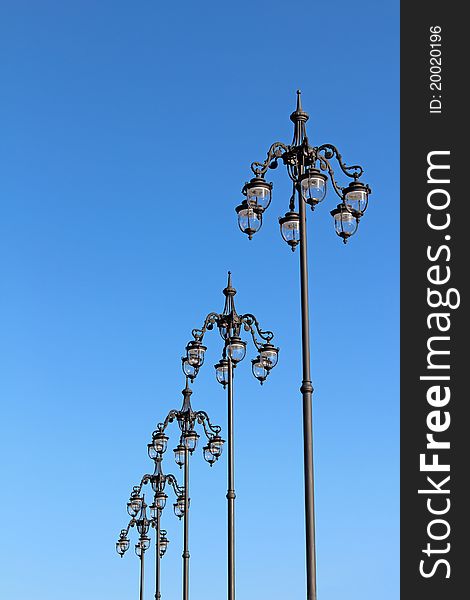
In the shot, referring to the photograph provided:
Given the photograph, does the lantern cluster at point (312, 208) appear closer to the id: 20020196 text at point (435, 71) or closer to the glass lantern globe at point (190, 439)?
the id: 20020196 text at point (435, 71)

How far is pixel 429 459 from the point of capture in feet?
51.2

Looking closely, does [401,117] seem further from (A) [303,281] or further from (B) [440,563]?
(B) [440,563]

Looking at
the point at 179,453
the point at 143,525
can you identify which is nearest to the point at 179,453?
the point at 179,453

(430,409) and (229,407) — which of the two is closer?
(430,409)

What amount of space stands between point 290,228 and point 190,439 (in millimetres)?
11638

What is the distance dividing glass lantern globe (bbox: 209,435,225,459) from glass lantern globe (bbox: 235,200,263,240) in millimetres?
9495

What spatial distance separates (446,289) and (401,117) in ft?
10.0

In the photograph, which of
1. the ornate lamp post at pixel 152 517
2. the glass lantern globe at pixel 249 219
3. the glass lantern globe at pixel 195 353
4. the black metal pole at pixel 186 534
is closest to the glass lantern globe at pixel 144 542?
the ornate lamp post at pixel 152 517

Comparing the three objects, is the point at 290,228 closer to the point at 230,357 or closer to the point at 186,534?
the point at 230,357

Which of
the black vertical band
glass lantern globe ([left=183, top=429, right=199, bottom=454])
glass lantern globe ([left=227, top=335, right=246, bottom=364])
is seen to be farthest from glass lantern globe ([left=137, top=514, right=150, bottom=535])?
the black vertical band

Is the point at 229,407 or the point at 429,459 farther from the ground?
the point at 229,407

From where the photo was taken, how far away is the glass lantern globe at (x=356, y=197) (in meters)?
15.7

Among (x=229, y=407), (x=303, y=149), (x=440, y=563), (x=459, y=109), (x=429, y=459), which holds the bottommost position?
(x=440, y=563)

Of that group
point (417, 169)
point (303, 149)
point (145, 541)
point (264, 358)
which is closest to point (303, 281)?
point (303, 149)
